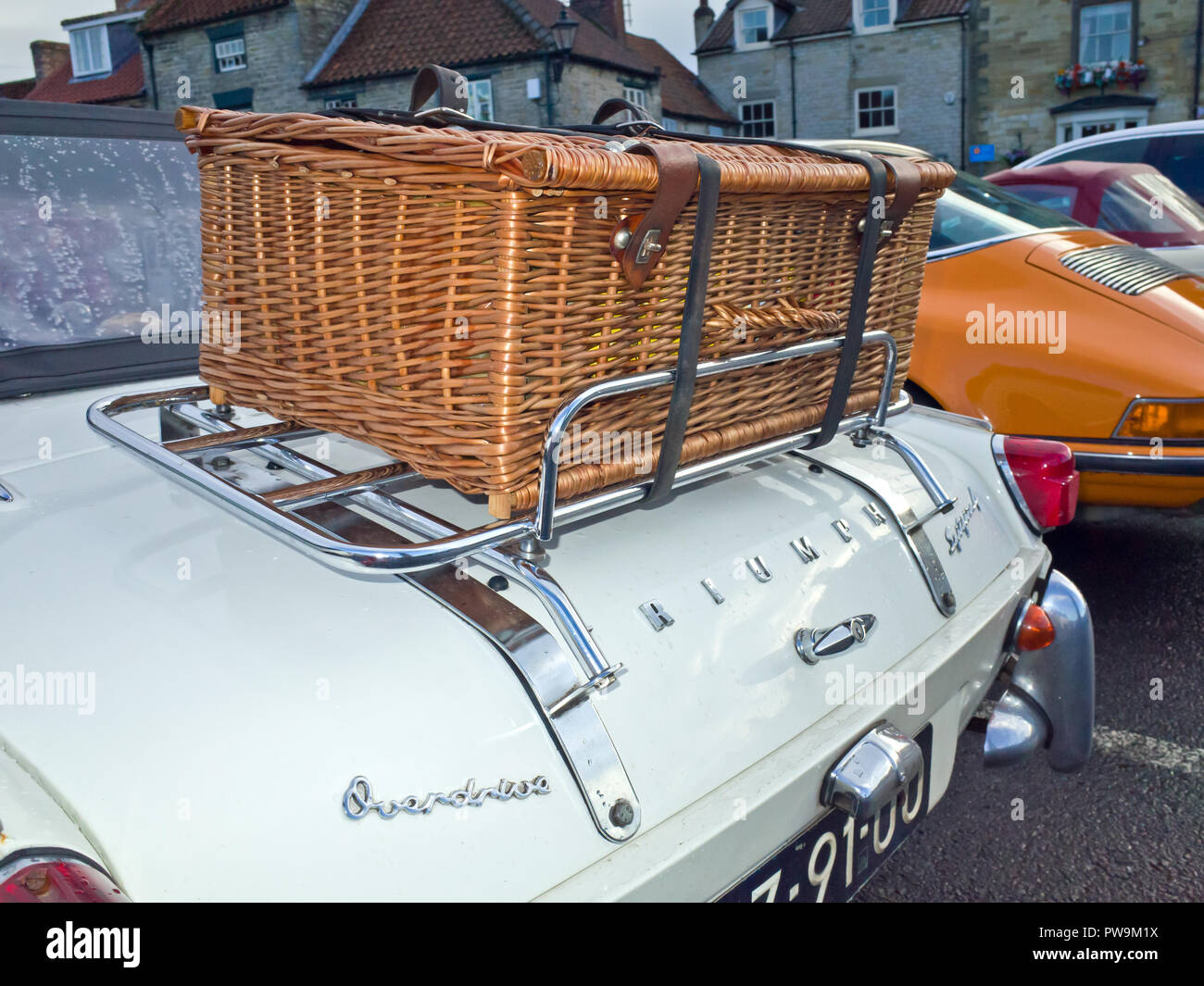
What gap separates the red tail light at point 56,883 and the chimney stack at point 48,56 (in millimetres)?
38576

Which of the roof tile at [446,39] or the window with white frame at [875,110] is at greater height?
the roof tile at [446,39]

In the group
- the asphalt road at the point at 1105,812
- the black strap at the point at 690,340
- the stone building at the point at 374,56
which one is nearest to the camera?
the black strap at the point at 690,340

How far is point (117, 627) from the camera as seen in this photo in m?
1.31

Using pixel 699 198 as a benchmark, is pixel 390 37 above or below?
above

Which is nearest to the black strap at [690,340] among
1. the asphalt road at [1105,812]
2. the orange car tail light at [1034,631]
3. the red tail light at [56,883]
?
the red tail light at [56,883]

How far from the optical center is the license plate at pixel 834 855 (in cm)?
142

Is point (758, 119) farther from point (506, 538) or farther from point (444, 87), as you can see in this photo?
point (506, 538)

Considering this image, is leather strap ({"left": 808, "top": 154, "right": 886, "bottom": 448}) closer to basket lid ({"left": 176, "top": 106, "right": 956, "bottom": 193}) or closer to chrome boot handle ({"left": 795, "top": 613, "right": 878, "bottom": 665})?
basket lid ({"left": 176, "top": 106, "right": 956, "bottom": 193})

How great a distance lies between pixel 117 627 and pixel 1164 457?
3475 mm

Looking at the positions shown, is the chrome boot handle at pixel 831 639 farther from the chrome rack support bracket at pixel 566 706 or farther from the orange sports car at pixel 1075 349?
the orange sports car at pixel 1075 349

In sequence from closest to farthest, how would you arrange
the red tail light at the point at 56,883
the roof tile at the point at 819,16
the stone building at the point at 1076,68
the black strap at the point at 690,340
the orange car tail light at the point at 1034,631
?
1. the red tail light at the point at 56,883
2. the black strap at the point at 690,340
3. the orange car tail light at the point at 1034,631
4. the stone building at the point at 1076,68
5. the roof tile at the point at 819,16

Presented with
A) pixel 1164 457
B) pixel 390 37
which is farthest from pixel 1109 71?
pixel 1164 457

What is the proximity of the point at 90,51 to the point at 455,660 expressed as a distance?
→ 115ft
